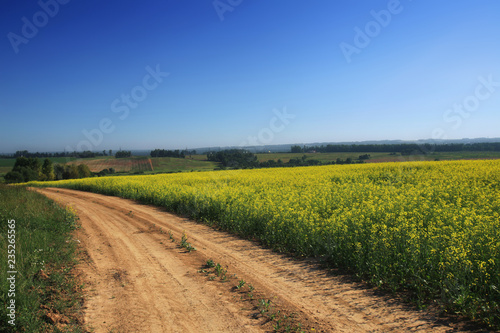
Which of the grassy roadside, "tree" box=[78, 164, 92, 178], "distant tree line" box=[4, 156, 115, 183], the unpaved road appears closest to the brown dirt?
"tree" box=[78, 164, 92, 178]

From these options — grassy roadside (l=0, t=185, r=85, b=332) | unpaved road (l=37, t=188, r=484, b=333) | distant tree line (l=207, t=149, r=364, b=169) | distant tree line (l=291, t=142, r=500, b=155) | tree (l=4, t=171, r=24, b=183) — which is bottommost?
tree (l=4, t=171, r=24, b=183)

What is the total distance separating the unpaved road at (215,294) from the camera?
13.8 ft

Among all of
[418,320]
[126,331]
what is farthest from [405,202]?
[126,331]

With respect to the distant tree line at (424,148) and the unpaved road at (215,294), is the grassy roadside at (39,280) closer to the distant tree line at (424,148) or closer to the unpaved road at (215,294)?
the unpaved road at (215,294)

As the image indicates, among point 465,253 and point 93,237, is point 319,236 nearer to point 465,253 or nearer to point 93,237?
point 465,253

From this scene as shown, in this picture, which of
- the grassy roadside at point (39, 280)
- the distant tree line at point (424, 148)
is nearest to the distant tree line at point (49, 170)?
the grassy roadside at point (39, 280)

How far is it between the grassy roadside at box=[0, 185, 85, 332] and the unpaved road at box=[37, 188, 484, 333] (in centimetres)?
32

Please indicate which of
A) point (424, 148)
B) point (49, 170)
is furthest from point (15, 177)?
point (424, 148)

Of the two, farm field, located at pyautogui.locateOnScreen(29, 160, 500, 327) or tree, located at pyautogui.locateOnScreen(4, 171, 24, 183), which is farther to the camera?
tree, located at pyautogui.locateOnScreen(4, 171, 24, 183)

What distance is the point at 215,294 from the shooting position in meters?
5.17

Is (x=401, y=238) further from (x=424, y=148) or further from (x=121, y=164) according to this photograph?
(x=121, y=164)

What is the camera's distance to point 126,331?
13.2ft

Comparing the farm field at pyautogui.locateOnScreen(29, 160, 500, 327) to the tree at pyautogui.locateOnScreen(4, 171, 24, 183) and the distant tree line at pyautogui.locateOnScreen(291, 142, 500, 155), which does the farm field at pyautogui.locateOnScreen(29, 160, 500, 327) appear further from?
the tree at pyautogui.locateOnScreen(4, 171, 24, 183)

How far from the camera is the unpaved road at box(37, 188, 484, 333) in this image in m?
4.19
